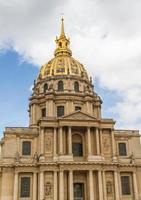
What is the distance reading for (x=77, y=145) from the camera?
49.6 metres

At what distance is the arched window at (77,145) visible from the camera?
161 ft

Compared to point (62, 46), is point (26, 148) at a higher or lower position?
lower

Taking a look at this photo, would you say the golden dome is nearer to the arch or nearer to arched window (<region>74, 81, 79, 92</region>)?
arched window (<region>74, 81, 79, 92</region>)

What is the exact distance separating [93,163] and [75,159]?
2.44m

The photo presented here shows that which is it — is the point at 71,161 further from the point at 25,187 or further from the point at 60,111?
the point at 60,111

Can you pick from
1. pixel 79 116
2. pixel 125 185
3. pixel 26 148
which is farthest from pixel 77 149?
pixel 125 185

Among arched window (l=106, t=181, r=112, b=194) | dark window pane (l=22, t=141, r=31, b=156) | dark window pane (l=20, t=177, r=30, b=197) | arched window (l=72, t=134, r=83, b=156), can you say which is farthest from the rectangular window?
dark window pane (l=20, t=177, r=30, b=197)

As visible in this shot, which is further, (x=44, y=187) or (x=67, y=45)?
(x=67, y=45)

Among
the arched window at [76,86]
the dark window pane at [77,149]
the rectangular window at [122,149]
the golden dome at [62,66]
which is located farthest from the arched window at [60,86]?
the rectangular window at [122,149]

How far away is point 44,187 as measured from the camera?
45.1 m

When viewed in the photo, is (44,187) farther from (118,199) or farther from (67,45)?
(67,45)

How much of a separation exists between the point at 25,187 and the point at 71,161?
6.70 m

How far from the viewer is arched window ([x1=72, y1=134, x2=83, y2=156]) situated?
4910 centimetres

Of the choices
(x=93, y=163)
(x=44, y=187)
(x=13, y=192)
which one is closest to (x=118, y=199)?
(x=93, y=163)
